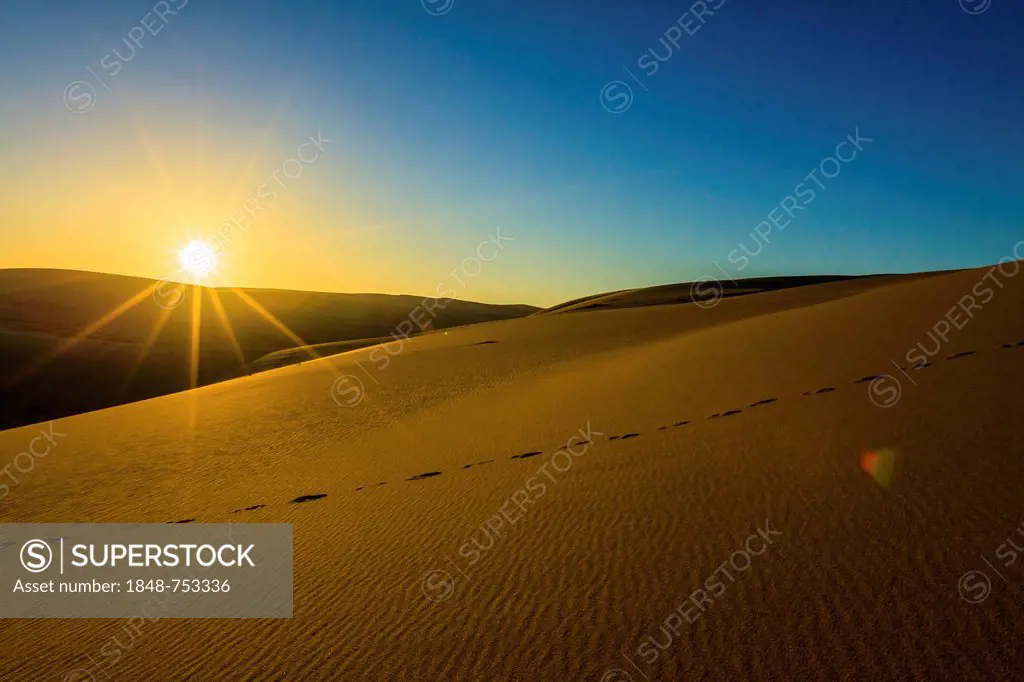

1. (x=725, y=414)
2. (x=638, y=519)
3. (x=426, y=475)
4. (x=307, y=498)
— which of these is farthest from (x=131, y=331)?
(x=638, y=519)

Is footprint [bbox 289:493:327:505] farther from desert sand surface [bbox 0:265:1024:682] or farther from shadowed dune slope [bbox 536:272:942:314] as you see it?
shadowed dune slope [bbox 536:272:942:314]

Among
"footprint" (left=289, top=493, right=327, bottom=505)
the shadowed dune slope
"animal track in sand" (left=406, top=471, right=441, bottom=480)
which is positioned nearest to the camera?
"footprint" (left=289, top=493, right=327, bottom=505)

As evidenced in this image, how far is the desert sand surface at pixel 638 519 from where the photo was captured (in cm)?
445

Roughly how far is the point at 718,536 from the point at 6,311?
75.5 meters

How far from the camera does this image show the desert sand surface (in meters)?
4.45

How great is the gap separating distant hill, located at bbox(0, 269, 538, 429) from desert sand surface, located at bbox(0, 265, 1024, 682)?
25030 mm

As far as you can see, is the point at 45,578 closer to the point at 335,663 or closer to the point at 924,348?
the point at 335,663

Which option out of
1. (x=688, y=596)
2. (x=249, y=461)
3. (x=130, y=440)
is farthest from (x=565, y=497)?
(x=130, y=440)

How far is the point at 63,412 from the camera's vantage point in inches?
1278

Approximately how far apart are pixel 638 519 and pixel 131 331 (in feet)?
199

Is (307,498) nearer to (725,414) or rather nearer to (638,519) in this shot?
(638,519)

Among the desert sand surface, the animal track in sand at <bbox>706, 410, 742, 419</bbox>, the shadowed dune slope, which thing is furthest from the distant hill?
the animal track in sand at <bbox>706, 410, 742, 419</bbox>

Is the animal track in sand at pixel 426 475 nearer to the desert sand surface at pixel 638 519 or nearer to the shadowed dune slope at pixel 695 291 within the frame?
the desert sand surface at pixel 638 519

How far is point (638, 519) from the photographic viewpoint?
674 cm
